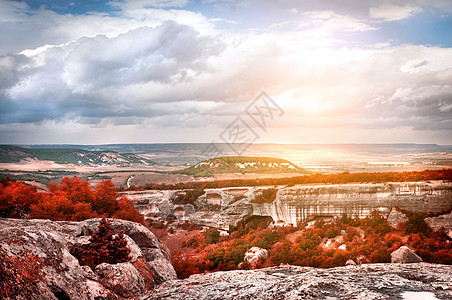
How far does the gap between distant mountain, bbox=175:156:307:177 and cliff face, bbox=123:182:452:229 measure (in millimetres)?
20660

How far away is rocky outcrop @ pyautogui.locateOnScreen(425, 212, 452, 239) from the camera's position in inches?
719

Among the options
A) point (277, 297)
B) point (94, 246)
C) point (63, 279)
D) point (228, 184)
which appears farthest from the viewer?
point (228, 184)

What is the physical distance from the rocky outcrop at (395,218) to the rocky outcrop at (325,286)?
31.5ft

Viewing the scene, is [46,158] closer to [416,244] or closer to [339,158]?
[339,158]

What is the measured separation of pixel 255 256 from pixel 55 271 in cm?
1550

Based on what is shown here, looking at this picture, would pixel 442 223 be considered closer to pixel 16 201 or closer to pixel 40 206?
A: pixel 40 206

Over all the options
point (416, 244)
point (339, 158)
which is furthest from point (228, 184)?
point (416, 244)

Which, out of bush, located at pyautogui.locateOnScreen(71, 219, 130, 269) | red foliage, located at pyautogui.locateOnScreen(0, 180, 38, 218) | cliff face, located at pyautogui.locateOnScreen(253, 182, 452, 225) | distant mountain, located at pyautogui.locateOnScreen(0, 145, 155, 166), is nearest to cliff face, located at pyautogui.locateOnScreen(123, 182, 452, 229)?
cliff face, located at pyautogui.locateOnScreen(253, 182, 452, 225)

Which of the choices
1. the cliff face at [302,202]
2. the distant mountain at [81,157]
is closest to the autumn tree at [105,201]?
the cliff face at [302,202]

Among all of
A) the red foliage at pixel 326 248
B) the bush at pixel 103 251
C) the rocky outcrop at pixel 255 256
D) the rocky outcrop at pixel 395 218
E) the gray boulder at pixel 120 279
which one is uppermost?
the bush at pixel 103 251

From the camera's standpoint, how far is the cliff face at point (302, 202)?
65.1ft

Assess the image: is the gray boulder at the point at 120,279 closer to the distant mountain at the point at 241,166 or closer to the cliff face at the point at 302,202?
the cliff face at the point at 302,202

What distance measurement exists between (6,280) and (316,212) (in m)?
21.5

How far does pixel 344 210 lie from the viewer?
22156 mm
